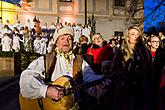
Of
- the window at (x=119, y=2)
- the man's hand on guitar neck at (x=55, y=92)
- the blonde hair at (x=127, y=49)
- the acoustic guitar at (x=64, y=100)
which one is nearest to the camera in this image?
the man's hand on guitar neck at (x=55, y=92)

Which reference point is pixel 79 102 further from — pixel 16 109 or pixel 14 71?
pixel 14 71

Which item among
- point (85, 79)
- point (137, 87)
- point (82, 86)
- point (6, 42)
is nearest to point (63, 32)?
point (85, 79)

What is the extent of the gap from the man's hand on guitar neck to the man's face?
55 cm

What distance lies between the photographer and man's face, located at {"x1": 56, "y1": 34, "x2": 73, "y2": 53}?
372 cm

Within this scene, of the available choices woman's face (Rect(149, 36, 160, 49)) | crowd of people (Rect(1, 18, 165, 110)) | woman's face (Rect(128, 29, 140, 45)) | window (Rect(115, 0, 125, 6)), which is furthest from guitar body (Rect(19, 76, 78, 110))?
window (Rect(115, 0, 125, 6))

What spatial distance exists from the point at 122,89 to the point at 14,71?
13.7 meters

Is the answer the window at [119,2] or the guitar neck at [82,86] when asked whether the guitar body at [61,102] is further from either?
the window at [119,2]

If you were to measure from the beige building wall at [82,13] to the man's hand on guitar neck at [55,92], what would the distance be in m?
35.2

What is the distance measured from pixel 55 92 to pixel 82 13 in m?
37.7

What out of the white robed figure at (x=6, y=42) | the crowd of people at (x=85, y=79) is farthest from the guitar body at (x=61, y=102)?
the white robed figure at (x=6, y=42)

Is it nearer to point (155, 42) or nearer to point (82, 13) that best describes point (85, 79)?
point (155, 42)

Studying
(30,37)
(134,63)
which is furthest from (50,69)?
(30,37)

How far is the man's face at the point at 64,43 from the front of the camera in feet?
12.2

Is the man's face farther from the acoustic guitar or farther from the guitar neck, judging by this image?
the guitar neck
